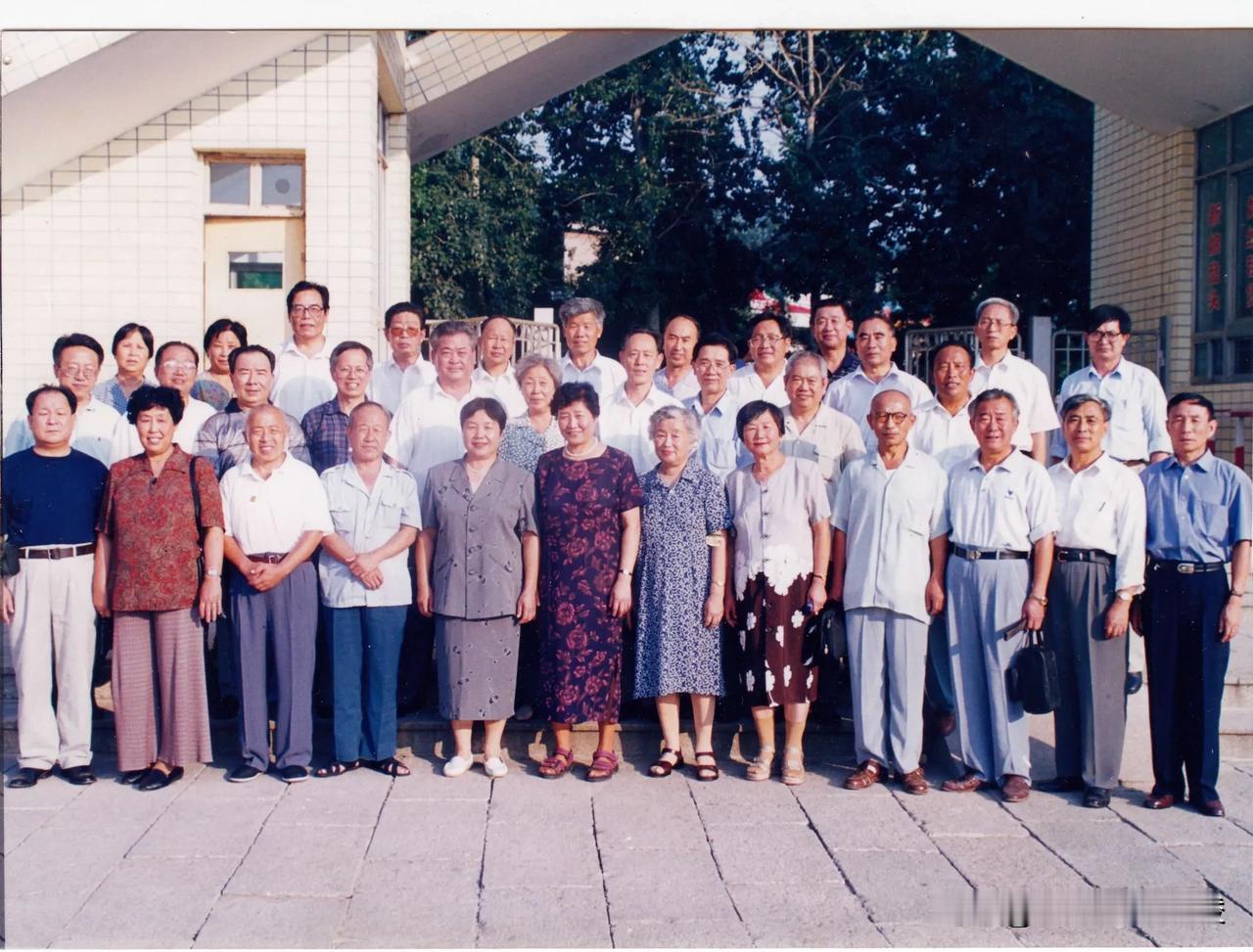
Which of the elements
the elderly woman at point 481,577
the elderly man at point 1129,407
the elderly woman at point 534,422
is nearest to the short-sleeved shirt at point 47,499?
the elderly woman at point 481,577

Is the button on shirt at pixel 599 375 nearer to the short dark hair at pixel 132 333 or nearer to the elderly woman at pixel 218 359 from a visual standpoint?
the elderly woman at pixel 218 359

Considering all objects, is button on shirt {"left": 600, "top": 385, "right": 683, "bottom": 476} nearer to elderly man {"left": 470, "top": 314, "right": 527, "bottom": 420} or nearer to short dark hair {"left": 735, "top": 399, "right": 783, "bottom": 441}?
elderly man {"left": 470, "top": 314, "right": 527, "bottom": 420}

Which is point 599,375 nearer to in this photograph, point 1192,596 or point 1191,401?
point 1191,401

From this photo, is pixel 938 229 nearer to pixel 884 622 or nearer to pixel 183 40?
pixel 183 40

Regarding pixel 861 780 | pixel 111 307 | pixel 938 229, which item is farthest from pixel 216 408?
pixel 938 229

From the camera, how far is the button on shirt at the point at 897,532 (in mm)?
5031

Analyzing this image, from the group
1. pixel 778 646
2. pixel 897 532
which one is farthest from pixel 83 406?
pixel 897 532

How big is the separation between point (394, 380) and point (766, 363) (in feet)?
6.28

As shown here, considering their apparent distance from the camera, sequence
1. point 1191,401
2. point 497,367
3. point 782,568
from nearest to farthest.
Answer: point 1191,401 → point 782,568 → point 497,367

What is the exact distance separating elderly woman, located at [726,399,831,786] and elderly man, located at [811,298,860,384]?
0.96 metres

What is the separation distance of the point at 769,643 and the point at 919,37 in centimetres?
1427

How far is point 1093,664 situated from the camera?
16.2 ft

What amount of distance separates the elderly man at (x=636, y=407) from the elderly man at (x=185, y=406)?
1.86 meters

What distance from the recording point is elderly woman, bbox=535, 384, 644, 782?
203 inches
